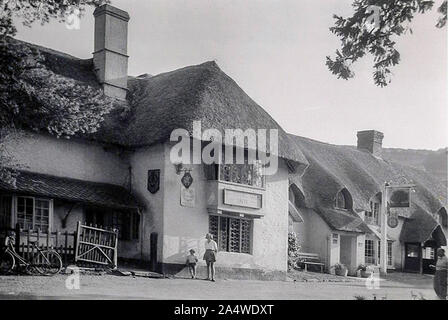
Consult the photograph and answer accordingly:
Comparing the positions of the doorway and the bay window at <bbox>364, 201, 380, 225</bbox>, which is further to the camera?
the bay window at <bbox>364, 201, 380, 225</bbox>

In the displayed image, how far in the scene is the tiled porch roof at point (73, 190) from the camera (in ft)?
54.7

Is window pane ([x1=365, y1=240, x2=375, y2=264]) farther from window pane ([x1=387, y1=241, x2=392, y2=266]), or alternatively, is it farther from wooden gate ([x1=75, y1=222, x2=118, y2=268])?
wooden gate ([x1=75, y1=222, x2=118, y2=268])

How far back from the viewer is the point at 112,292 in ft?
42.5

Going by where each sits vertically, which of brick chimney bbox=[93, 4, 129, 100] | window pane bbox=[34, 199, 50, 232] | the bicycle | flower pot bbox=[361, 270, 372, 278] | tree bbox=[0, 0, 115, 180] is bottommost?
flower pot bbox=[361, 270, 372, 278]

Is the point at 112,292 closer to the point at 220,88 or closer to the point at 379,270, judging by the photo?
the point at 220,88

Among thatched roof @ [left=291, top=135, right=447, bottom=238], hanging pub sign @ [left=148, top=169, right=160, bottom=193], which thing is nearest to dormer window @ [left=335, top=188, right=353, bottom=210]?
thatched roof @ [left=291, top=135, right=447, bottom=238]

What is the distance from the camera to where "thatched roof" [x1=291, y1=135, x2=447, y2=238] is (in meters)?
30.6

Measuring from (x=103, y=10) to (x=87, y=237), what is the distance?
844 cm

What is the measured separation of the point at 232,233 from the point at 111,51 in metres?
7.85

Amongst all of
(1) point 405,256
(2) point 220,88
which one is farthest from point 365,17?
(1) point 405,256

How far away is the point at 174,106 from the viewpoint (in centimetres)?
2023

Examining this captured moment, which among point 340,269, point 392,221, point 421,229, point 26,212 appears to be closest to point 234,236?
point 26,212

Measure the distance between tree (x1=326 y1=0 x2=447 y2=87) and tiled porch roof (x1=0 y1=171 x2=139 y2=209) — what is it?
8512 mm

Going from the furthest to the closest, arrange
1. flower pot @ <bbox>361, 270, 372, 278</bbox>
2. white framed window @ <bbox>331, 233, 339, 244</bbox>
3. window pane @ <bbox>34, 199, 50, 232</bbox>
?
1. flower pot @ <bbox>361, 270, 372, 278</bbox>
2. white framed window @ <bbox>331, 233, 339, 244</bbox>
3. window pane @ <bbox>34, 199, 50, 232</bbox>
